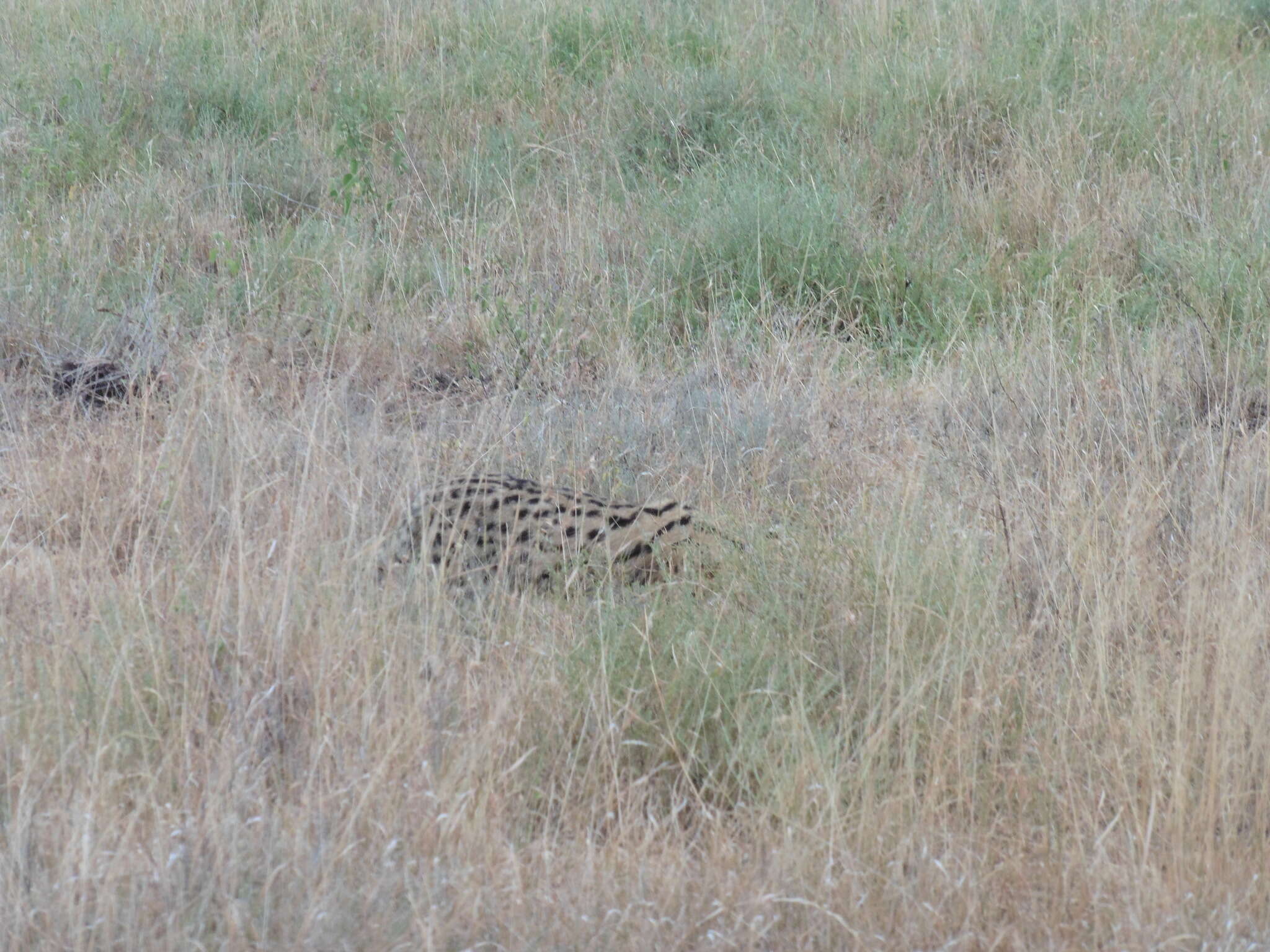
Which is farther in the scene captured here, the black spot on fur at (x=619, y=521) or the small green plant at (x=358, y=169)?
the small green plant at (x=358, y=169)

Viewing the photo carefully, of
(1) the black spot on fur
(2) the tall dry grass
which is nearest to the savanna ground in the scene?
(2) the tall dry grass

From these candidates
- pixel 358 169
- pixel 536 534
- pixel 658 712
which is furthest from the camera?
pixel 358 169

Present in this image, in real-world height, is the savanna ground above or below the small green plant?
below

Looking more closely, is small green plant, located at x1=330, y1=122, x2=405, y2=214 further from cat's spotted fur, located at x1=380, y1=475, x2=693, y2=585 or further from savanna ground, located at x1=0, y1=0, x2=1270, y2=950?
cat's spotted fur, located at x1=380, y1=475, x2=693, y2=585

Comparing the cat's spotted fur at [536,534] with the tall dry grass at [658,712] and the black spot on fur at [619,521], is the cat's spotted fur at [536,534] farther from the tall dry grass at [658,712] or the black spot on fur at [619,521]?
the tall dry grass at [658,712]

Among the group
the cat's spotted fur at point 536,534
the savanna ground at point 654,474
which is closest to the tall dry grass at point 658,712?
the savanna ground at point 654,474

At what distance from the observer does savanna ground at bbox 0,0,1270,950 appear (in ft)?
7.80

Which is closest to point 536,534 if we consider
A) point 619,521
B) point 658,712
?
point 619,521

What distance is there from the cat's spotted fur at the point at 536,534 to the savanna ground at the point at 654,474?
0.50ft

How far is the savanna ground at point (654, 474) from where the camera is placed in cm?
238

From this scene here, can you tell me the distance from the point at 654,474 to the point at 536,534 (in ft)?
2.90

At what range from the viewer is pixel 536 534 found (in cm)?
357

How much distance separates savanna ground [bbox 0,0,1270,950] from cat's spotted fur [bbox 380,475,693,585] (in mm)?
152

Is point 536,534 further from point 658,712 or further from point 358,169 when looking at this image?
point 358,169
